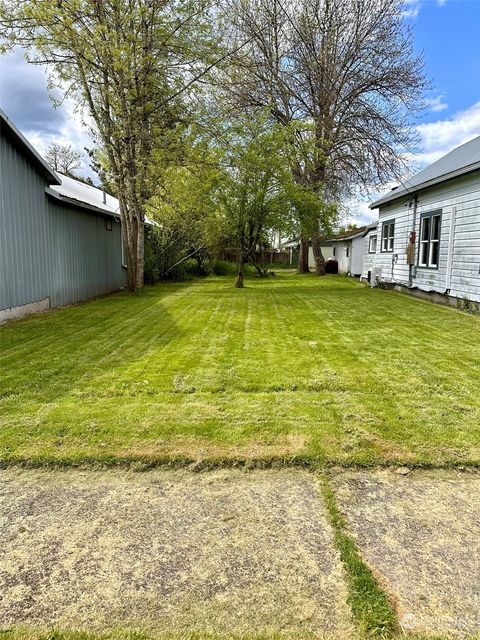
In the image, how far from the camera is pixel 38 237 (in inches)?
371

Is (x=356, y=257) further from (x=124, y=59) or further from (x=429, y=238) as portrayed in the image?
(x=124, y=59)


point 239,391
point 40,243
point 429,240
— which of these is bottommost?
point 239,391

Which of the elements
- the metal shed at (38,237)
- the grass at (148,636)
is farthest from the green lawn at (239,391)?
the grass at (148,636)

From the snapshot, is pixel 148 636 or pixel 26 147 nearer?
pixel 148 636

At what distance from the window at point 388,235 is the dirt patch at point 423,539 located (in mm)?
14411

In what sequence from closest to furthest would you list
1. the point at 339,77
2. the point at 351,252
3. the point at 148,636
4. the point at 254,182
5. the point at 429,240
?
1. the point at 148,636
2. the point at 429,240
3. the point at 254,182
4. the point at 339,77
5. the point at 351,252

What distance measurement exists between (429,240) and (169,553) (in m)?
12.2

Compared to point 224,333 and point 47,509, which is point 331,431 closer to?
point 47,509

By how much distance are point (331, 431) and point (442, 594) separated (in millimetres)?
1594

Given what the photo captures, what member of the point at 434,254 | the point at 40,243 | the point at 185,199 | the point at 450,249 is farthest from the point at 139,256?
the point at 450,249

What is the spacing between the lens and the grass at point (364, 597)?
1696mm

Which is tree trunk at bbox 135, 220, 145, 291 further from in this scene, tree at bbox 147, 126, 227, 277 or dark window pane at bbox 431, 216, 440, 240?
dark window pane at bbox 431, 216, 440, 240

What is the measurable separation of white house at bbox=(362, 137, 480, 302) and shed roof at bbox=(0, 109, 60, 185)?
8862 mm

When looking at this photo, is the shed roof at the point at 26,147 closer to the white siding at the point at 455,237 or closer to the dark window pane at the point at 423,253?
the white siding at the point at 455,237
